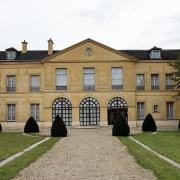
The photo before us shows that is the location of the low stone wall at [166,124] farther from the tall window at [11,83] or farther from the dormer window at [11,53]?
the dormer window at [11,53]

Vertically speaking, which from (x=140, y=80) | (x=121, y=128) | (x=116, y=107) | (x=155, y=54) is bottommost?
(x=121, y=128)

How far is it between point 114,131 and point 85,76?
1431cm

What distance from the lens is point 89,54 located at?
42094mm

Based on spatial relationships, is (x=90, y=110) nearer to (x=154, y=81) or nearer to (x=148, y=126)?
(x=154, y=81)

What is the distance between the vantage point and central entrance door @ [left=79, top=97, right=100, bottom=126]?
4206 cm

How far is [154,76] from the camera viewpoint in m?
43.2

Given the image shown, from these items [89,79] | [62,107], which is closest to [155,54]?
[89,79]

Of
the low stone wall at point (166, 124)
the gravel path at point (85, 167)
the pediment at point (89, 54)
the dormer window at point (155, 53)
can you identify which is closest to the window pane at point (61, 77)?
the pediment at point (89, 54)

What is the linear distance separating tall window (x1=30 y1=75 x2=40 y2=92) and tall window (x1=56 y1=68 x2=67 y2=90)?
2140mm

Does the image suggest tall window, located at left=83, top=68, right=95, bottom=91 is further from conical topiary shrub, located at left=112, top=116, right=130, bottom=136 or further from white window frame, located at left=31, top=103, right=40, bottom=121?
conical topiary shrub, located at left=112, top=116, right=130, bottom=136

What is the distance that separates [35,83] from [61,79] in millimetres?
2796

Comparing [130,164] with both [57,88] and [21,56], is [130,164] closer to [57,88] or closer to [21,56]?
[57,88]

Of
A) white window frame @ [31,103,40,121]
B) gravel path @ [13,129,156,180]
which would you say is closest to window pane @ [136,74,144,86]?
white window frame @ [31,103,40,121]

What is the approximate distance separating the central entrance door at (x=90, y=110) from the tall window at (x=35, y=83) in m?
4.76
